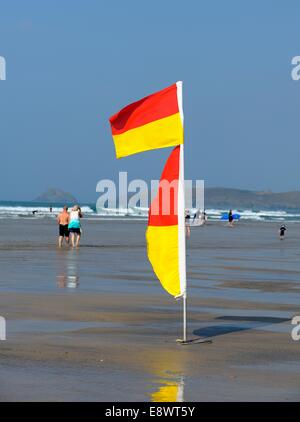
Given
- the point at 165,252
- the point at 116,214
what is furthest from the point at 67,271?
the point at 116,214

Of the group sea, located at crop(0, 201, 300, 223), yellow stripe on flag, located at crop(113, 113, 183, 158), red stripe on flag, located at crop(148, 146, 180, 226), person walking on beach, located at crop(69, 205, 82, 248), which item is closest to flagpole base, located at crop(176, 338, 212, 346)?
red stripe on flag, located at crop(148, 146, 180, 226)

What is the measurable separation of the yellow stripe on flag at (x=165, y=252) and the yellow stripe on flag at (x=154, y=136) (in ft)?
3.27

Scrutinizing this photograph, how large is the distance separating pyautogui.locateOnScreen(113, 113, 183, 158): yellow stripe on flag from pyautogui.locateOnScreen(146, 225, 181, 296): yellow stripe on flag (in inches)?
39.3

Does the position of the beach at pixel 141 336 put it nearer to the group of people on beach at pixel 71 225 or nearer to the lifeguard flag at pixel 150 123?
the lifeguard flag at pixel 150 123

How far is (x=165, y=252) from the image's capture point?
496 inches

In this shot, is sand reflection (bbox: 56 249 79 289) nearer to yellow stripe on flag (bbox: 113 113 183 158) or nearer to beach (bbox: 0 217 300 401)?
beach (bbox: 0 217 300 401)

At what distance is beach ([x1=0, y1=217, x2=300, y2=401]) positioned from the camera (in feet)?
30.5

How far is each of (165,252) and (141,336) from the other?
111 centimetres
